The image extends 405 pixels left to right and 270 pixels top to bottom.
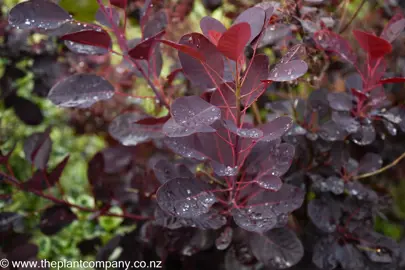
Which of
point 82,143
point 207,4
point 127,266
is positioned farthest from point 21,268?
point 82,143

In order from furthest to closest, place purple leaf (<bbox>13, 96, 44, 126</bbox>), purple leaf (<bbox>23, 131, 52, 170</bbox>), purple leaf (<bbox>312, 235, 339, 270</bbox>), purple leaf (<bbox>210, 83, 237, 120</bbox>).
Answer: purple leaf (<bbox>13, 96, 44, 126</bbox>), purple leaf (<bbox>23, 131, 52, 170</bbox>), purple leaf (<bbox>312, 235, 339, 270</bbox>), purple leaf (<bbox>210, 83, 237, 120</bbox>)

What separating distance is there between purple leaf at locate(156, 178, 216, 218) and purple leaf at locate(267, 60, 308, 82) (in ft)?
0.81

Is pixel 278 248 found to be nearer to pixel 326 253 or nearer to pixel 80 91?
pixel 326 253

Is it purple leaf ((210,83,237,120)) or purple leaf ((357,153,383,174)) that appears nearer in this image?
purple leaf ((210,83,237,120))

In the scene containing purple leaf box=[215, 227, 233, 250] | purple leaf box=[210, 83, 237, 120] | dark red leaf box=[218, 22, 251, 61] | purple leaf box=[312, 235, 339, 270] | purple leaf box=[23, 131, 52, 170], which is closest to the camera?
dark red leaf box=[218, 22, 251, 61]

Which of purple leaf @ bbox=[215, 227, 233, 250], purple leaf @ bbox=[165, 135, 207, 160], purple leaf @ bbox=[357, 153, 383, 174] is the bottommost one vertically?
purple leaf @ bbox=[215, 227, 233, 250]

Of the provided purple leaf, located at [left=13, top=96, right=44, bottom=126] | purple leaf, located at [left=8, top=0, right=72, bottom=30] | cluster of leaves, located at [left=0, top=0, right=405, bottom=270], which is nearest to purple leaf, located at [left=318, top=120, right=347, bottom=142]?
cluster of leaves, located at [left=0, top=0, right=405, bottom=270]

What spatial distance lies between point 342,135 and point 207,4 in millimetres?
639

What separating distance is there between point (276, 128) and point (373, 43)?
26 cm

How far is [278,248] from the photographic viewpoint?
36.2 inches

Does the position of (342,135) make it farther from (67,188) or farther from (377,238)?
(67,188)

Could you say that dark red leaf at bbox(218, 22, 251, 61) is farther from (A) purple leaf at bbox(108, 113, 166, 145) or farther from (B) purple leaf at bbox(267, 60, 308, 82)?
(A) purple leaf at bbox(108, 113, 166, 145)

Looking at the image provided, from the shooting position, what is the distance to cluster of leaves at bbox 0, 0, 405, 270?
0.77 m

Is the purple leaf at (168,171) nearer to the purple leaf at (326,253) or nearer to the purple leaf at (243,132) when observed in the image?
the purple leaf at (243,132)
